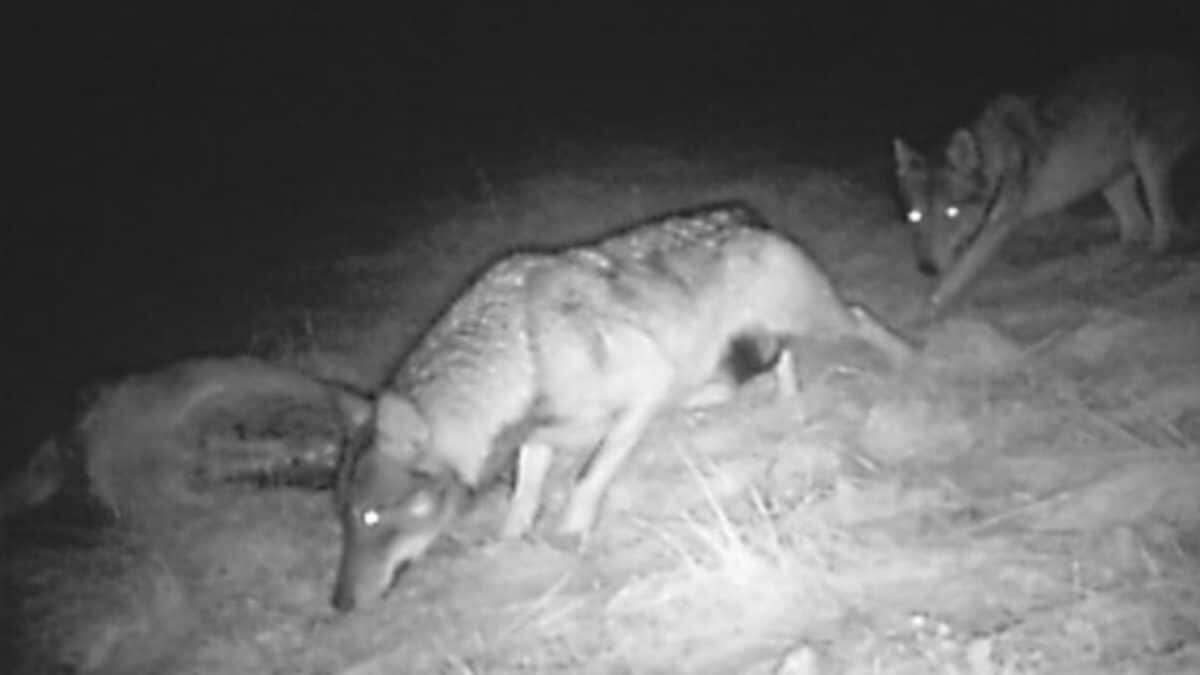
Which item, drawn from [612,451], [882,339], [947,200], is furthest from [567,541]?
[947,200]

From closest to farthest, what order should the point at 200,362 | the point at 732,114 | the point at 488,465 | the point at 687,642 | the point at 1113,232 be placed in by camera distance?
the point at 687,642
the point at 488,465
the point at 200,362
the point at 1113,232
the point at 732,114

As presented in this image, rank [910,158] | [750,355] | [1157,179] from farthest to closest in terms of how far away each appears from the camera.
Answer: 1. [1157,179]
2. [910,158]
3. [750,355]

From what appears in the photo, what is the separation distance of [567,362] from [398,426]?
110cm

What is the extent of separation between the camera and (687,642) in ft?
18.7

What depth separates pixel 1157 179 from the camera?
1096 centimetres

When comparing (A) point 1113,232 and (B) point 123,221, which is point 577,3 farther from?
(A) point 1113,232

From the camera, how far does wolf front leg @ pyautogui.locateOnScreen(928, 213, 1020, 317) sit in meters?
9.97

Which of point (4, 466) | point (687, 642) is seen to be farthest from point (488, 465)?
point (4, 466)

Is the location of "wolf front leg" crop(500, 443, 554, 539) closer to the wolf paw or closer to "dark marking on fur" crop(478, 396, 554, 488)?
the wolf paw

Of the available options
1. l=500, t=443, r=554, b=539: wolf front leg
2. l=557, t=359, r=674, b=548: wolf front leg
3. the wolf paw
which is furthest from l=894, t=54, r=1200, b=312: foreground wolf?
the wolf paw

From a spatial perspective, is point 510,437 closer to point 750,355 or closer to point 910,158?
point 750,355

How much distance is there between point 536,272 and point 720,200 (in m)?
7.37

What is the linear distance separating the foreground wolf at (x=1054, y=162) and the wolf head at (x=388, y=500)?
4783mm

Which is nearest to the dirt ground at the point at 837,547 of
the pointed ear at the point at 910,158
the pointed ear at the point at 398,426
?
the pointed ear at the point at 398,426
